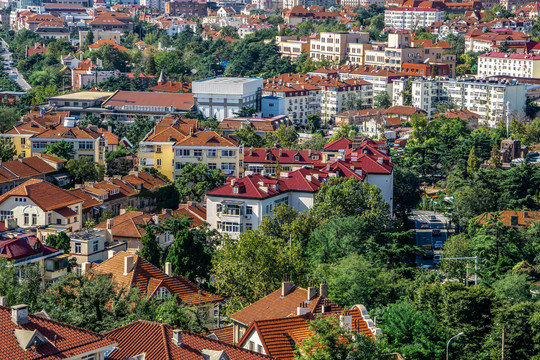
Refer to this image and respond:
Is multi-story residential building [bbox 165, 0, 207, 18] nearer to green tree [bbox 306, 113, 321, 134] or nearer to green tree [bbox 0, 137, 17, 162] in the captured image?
green tree [bbox 306, 113, 321, 134]

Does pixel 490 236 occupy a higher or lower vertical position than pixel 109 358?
lower

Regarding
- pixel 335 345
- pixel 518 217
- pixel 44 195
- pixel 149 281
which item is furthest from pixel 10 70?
pixel 335 345

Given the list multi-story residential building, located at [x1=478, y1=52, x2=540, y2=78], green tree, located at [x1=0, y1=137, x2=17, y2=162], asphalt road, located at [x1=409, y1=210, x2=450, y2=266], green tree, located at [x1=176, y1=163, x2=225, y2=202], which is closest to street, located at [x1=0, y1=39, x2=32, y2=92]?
green tree, located at [x1=0, y1=137, x2=17, y2=162]

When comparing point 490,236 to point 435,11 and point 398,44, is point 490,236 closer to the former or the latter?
point 398,44

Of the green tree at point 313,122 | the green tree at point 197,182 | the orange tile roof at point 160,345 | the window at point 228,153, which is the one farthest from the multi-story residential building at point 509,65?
the orange tile roof at point 160,345

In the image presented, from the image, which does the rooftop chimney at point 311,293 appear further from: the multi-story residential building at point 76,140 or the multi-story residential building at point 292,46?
the multi-story residential building at point 292,46

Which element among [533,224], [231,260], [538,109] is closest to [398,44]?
[538,109]
